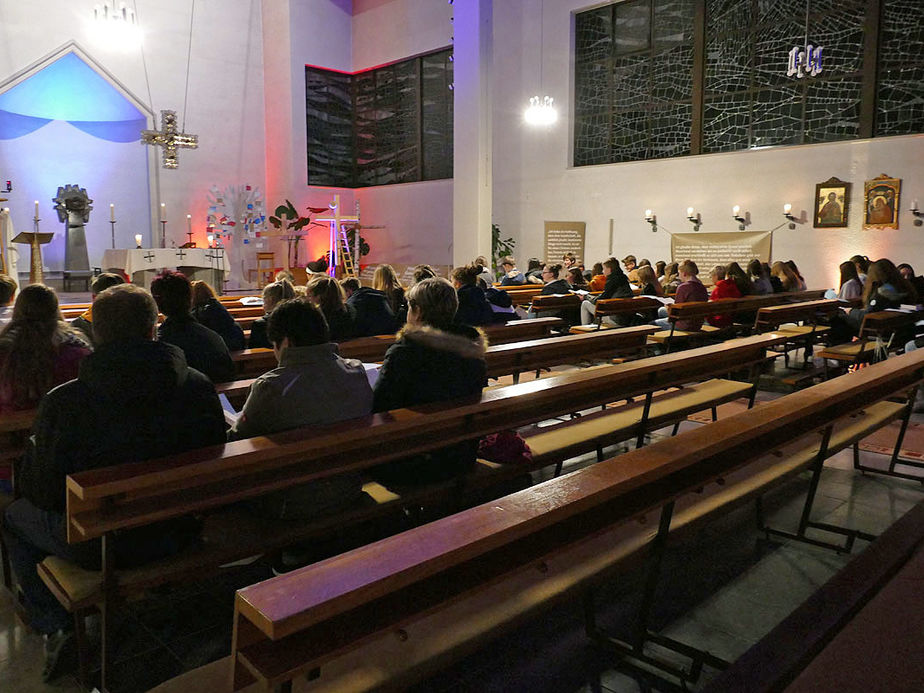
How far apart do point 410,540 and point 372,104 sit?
18.4 metres

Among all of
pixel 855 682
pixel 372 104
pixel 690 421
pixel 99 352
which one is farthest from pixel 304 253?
pixel 855 682

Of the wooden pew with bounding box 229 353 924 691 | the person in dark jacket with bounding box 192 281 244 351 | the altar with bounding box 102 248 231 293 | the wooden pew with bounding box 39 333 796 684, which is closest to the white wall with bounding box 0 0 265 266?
the altar with bounding box 102 248 231 293

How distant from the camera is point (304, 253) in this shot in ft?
59.9

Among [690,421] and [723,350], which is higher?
[723,350]

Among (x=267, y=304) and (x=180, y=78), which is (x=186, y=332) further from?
(x=180, y=78)

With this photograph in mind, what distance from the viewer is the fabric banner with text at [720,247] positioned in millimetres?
12242

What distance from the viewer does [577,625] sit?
248 cm

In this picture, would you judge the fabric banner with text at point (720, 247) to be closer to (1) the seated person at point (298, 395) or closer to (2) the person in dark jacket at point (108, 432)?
(1) the seated person at point (298, 395)

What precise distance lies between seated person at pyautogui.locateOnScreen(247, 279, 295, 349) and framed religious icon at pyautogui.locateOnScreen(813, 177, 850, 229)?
9.61 m

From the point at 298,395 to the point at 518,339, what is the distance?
387 centimetres

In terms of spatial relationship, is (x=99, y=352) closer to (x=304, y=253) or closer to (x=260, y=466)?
(x=260, y=466)

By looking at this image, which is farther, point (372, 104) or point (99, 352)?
point (372, 104)

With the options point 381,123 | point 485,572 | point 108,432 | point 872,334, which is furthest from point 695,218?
point 485,572

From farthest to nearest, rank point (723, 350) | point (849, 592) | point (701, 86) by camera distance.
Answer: point (701, 86), point (723, 350), point (849, 592)
